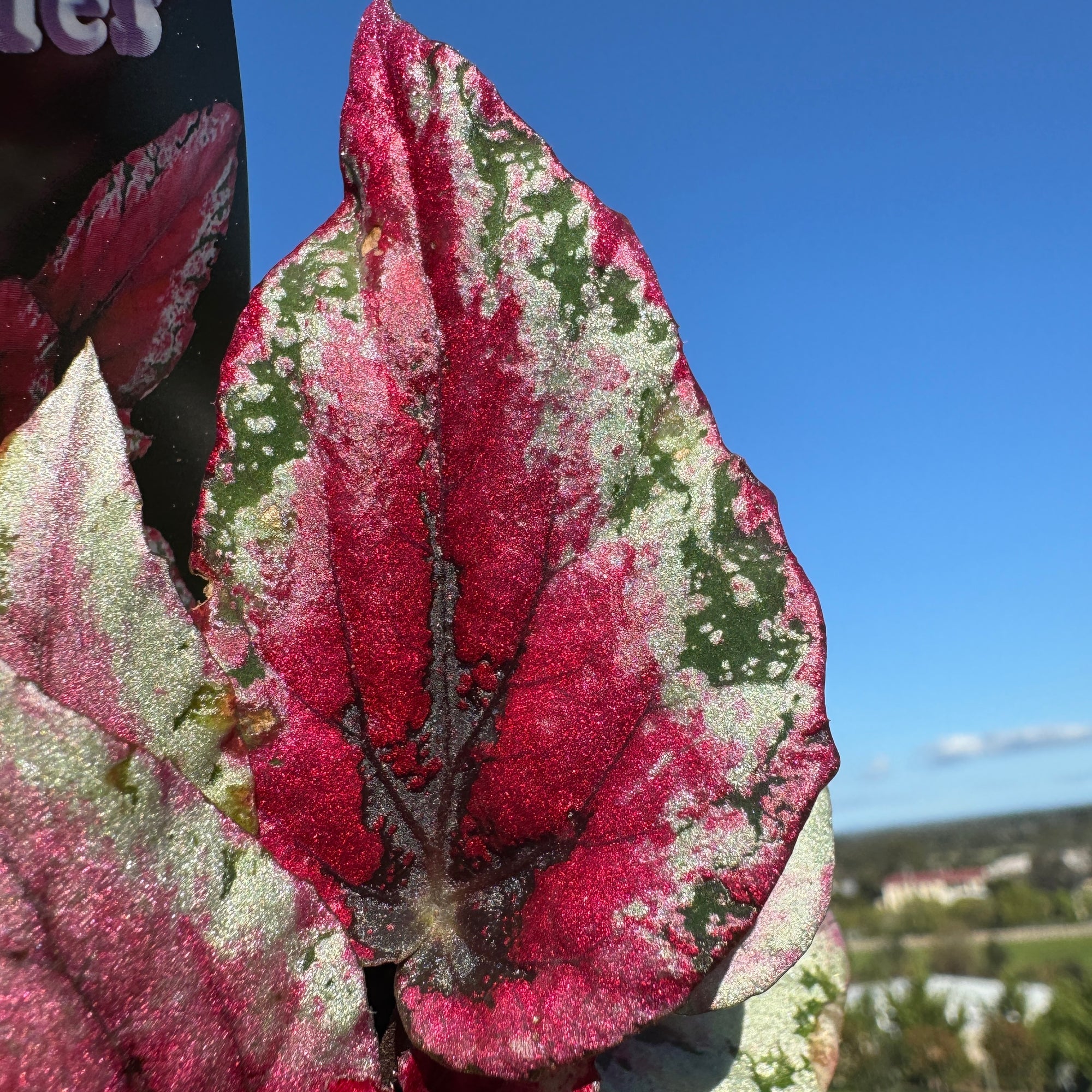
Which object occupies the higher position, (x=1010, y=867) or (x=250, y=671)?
(x=250, y=671)

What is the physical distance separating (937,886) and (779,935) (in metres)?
26.7

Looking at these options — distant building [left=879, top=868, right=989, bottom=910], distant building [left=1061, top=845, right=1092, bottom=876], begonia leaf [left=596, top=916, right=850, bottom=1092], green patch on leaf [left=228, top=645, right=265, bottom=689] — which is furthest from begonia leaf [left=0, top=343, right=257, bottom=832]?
distant building [left=1061, top=845, right=1092, bottom=876]

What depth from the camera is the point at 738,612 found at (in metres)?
0.19

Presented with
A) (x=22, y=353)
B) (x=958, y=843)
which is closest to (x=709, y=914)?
(x=22, y=353)

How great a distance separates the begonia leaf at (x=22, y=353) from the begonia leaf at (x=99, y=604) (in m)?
0.07

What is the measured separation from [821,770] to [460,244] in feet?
0.40

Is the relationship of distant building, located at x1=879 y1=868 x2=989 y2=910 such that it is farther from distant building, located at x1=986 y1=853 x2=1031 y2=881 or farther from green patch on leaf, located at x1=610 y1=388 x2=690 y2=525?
green patch on leaf, located at x1=610 y1=388 x2=690 y2=525

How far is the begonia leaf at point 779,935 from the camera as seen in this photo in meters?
0.21

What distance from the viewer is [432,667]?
201mm

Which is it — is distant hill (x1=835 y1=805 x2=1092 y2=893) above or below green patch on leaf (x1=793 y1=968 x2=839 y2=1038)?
below

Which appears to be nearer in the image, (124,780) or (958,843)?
(124,780)

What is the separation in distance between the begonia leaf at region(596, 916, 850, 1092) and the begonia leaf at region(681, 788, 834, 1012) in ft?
0.10

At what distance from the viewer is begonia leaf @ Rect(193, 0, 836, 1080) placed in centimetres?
19

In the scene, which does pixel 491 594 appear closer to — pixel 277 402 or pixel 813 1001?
pixel 277 402
